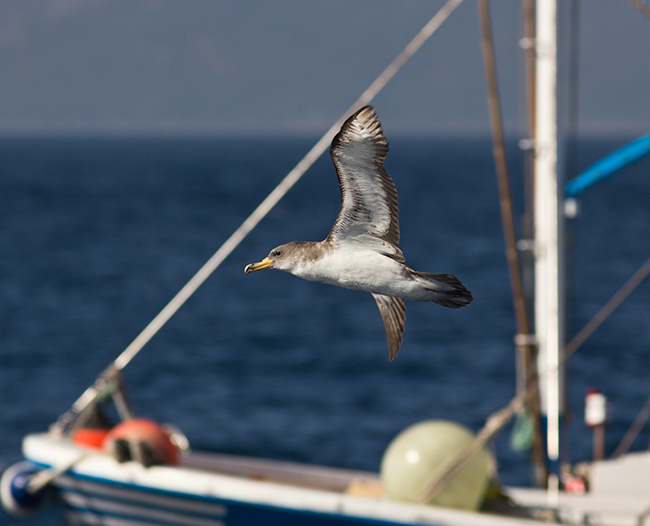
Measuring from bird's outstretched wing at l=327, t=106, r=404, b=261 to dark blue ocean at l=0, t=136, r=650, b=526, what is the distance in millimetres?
22705

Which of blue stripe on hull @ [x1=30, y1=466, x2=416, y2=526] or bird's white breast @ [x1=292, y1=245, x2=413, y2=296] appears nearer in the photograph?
bird's white breast @ [x1=292, y1=245, x2=413, y2=296]

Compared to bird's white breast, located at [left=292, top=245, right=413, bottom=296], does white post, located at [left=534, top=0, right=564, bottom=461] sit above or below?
above

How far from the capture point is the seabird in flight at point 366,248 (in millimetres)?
2297

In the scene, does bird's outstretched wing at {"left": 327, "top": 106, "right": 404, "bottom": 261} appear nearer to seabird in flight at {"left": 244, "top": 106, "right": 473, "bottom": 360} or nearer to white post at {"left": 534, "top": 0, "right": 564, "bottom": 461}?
seabird in flight at {"left": 244, "top": 106, "right": 473, "bottom": 360}

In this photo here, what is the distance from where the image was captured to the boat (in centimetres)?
1303

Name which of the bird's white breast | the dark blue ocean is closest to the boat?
the dark blue ocean

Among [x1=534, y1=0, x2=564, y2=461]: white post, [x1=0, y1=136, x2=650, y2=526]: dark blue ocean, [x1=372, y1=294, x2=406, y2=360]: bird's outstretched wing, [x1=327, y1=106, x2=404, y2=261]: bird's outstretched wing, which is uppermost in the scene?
[x1=0, y1=136, x2=650, y2=526]: dark blue ocean

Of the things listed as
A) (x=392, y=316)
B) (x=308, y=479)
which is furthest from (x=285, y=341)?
(x=392, y=316)

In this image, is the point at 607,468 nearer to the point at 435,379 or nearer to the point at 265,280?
the point at 435,379

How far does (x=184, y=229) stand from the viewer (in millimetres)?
85438

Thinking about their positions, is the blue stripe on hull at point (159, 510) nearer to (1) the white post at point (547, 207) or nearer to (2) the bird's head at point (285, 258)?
(1) the white post at point (547, 207)

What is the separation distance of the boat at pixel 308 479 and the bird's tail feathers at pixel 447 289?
30.5ft

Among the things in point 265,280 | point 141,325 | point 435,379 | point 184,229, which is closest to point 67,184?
point 184,229

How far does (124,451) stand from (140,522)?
1607mm
